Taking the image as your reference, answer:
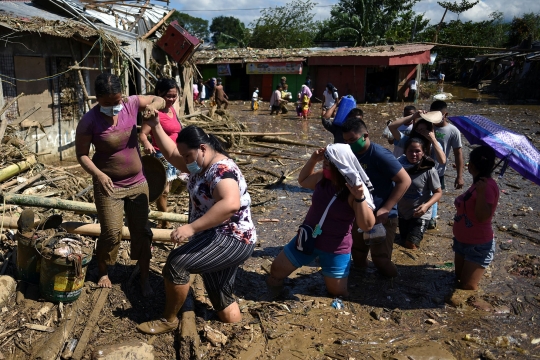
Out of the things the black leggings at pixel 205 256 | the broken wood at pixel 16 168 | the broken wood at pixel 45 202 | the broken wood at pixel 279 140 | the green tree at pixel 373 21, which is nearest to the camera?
the black leggings at pixel 205 256

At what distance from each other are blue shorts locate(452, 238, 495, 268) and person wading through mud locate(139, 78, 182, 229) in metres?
3.30

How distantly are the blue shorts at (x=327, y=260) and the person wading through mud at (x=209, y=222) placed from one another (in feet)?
2.39

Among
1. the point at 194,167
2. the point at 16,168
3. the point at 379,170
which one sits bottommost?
the point at 16,168

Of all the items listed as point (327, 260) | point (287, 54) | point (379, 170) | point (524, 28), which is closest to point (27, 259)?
point (327, 260)

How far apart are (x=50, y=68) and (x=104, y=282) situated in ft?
23.3

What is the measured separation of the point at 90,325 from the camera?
12.5 feet

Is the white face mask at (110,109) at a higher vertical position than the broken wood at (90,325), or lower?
higher

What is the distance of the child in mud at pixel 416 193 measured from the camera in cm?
518

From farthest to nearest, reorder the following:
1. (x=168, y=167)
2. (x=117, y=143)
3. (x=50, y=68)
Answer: (x=50, y=68) → (x=168, y=167) → (x=117, y=143)

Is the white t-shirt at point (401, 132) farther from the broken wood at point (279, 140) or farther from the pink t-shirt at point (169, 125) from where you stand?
the broken wood at point (279, 140)

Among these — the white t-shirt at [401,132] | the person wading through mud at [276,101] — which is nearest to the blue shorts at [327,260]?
the white t-shirt at [401,132]

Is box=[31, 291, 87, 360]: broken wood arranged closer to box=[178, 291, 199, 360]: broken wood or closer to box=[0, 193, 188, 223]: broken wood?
box=[178, 291, 199, 360]: broken wood

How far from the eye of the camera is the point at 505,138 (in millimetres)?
4527

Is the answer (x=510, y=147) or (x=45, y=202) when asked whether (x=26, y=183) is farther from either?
(x=510, y=147)
